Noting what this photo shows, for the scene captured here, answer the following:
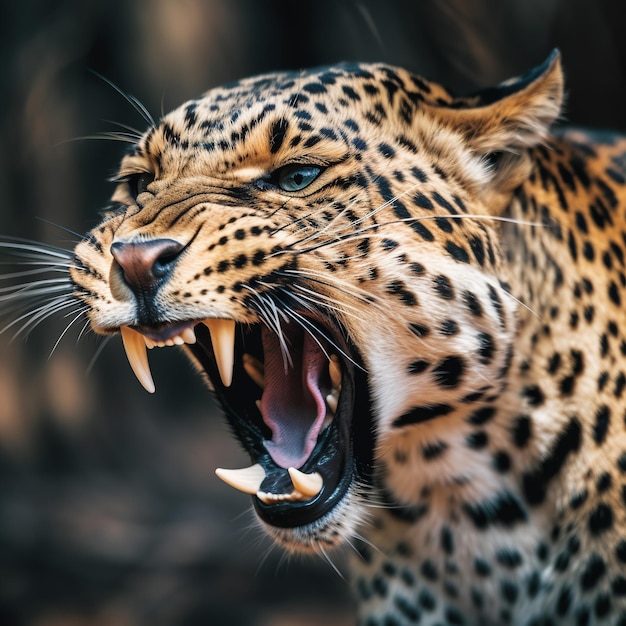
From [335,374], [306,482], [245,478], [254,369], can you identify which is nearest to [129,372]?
[254,369]

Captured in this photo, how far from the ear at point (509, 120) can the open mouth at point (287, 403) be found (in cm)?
79

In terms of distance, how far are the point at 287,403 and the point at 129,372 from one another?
5677 millimetres

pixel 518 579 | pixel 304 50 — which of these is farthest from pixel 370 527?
pixel 304 50

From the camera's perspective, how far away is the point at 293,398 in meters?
3.58

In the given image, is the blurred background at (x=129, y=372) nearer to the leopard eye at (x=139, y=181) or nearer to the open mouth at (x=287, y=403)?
the open mouth at (x=287, y=403)

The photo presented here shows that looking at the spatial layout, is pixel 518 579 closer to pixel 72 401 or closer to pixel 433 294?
pixel 433 294

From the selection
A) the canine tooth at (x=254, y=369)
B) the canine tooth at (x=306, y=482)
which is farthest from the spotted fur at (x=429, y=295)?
the canine tooth at (x=254, y=369)

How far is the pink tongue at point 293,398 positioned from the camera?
3383 mm

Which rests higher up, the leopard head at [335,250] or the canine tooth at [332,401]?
the leopard head at [335,250]

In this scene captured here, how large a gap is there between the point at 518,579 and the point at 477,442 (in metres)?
0.54

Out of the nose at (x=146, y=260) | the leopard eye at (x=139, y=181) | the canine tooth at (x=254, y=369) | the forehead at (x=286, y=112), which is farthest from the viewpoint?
the canine tooth at (x=254, y=369)

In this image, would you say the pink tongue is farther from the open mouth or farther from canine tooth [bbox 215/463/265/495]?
canine tooth [bbox 215/463/265/495]

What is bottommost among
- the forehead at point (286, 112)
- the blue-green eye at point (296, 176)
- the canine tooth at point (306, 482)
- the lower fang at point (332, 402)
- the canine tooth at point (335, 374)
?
the canine tooth at point (306, 482)

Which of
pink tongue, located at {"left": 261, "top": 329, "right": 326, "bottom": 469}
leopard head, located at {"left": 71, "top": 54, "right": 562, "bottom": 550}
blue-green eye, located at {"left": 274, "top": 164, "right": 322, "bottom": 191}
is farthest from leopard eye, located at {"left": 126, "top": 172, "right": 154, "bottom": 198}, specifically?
pink tongue, located at {"left": 261, "top": 329, "right": 326, "bottom": 469}
